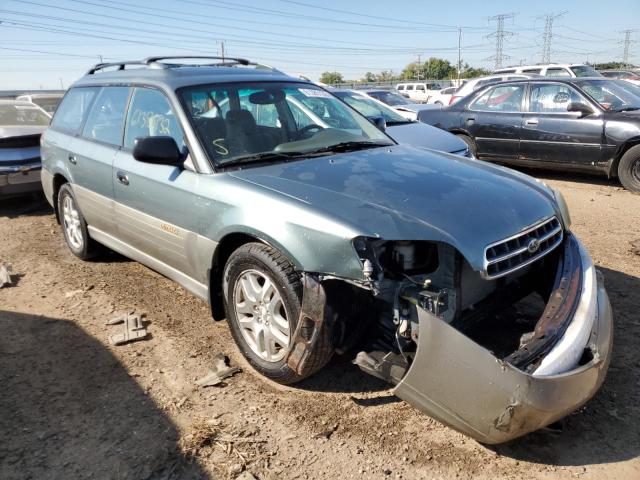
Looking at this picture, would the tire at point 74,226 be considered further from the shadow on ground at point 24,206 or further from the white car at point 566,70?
the white car at point 566,70

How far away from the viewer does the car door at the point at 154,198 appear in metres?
3.43

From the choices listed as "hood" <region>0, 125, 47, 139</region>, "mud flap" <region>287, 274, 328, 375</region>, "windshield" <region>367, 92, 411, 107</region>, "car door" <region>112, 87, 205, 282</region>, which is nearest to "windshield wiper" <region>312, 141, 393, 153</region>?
"car door" <region>112, 87, 205, 282</region>

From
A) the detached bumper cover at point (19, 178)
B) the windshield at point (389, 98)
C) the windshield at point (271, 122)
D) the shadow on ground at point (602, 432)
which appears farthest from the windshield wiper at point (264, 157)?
the windshield at point (389, 98)

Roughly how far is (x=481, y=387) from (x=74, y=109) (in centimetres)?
458

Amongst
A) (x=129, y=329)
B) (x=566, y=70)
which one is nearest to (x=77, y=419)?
(x=129, y=329)

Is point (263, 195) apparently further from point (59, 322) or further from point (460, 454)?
point (59, 322)

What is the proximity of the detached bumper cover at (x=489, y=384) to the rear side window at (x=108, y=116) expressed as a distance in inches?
120

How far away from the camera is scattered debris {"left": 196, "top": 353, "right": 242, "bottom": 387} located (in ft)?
10.4

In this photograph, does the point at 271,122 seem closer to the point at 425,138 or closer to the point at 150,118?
the point at 150,118

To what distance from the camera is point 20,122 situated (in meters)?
7.95

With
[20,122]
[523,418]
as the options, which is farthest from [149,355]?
[20,122]

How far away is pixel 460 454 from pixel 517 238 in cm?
110

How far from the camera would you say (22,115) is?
8148mm

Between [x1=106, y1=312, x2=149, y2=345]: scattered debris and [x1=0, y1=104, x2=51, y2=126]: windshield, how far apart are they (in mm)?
5347
